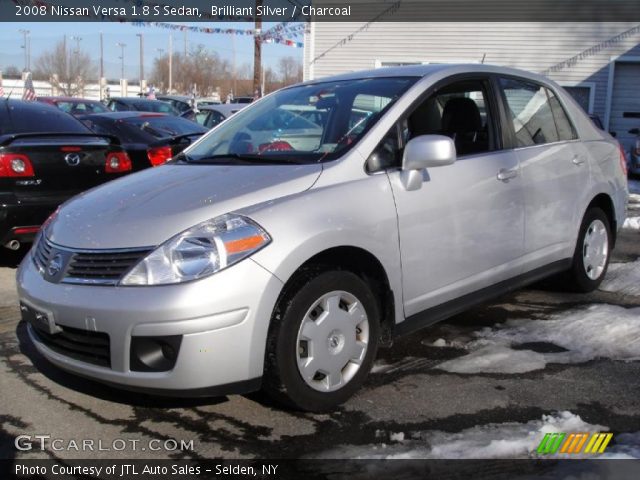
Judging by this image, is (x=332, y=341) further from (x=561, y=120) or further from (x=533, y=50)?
(x=533, y=50)

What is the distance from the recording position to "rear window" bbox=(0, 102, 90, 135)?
6.17 metres

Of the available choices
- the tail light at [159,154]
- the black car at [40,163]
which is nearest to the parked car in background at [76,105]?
the tail light at [159,154]

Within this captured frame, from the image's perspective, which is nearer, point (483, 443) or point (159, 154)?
point (483, 443)

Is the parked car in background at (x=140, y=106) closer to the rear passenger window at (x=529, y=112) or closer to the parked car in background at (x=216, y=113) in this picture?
the parked car in background at (x=216, y=113)

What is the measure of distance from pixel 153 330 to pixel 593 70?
19.9 m

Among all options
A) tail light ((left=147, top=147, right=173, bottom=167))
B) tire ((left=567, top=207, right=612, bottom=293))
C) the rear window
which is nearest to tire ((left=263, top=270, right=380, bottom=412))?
tire ((left=567, top=207, right=612, bottom=293))

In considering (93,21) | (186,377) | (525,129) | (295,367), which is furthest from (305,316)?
(93,21)

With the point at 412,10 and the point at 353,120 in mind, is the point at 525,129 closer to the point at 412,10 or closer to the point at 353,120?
the point at 353,120

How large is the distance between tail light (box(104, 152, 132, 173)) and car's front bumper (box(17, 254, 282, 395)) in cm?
349

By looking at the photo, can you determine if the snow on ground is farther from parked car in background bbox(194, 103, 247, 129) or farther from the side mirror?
parked car in background bbox(194, 103, 247, 129)

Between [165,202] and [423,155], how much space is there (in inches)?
52.2

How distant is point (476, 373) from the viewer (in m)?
3.71

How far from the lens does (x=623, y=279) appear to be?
18.6 ft

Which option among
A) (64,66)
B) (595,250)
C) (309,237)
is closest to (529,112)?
(595,250)
